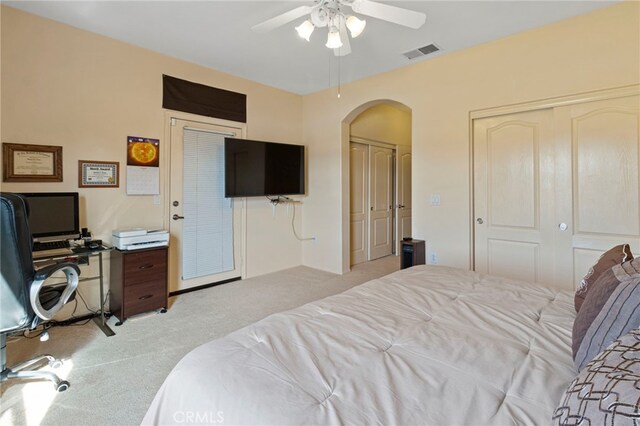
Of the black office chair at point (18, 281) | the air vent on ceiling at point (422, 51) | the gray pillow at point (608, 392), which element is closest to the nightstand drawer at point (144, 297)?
the black office chair at point (18, 281)

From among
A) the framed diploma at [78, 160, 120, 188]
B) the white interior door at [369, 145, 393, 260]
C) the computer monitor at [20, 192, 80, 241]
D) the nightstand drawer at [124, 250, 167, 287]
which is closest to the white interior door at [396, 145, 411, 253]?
the white interior door at [369, 145, 393, 260]

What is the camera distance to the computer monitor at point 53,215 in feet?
8.73

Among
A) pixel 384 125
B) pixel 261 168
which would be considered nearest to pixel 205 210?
pixel 261 168

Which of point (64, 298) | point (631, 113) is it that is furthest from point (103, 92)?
point (631, 113)

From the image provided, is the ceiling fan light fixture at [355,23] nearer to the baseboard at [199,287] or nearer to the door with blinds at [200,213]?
the door with blinds at [200,213]

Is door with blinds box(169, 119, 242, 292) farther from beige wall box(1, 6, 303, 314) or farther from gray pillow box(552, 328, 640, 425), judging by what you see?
gray pillow box(552, 328, 640, 425)

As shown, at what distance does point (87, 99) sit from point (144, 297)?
6.71 ft

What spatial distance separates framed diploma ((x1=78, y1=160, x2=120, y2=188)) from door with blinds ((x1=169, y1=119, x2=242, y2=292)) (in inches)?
23.1

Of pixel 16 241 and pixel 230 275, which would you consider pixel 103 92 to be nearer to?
pixel 16 241

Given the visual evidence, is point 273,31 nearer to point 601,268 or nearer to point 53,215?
point 53,215

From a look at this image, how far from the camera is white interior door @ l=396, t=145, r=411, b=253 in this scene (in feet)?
20.6

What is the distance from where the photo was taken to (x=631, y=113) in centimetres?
263

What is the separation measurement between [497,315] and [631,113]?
2.51m

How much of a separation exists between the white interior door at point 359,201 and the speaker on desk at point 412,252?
1532 millimetres
